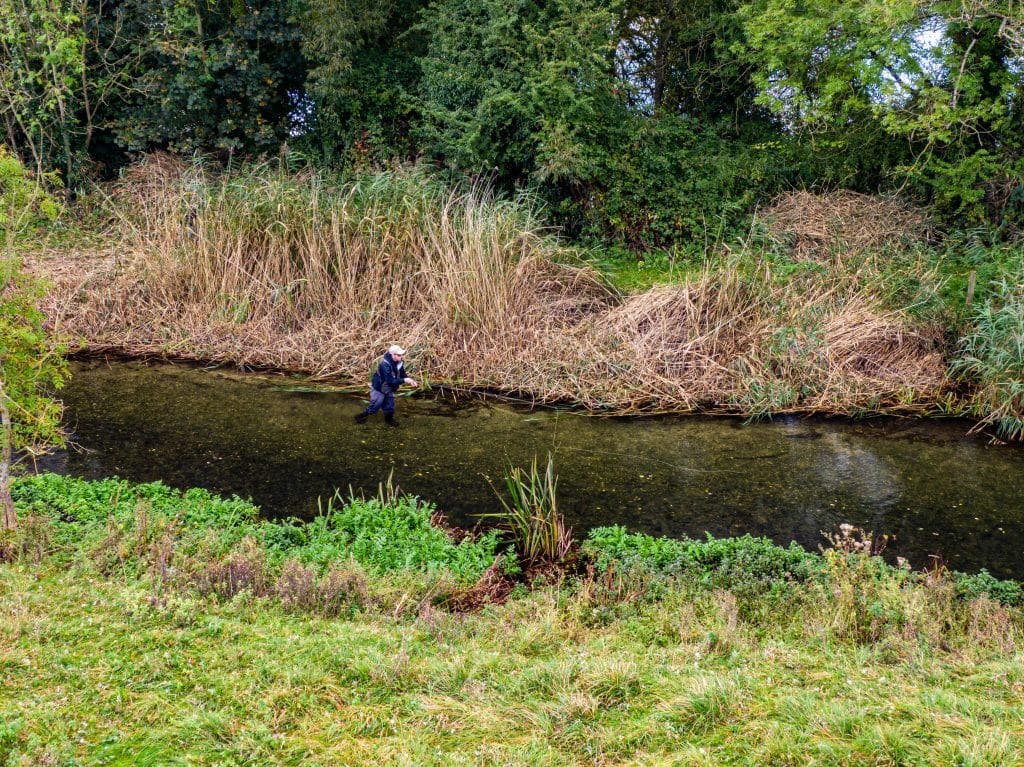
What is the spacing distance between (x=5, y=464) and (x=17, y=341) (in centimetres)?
81

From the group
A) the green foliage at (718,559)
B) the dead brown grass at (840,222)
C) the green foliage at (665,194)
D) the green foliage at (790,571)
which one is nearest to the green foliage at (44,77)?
the green foliage at (665,194)

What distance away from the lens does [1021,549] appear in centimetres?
555

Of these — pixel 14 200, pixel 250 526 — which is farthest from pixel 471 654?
pixel 14 200

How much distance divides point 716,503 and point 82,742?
4873 millimetres

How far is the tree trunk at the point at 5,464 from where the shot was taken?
192 inches

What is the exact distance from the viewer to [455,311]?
→ 9.82 metres

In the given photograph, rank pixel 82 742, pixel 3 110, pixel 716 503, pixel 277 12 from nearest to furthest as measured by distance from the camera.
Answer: pixel 82 742 → pixel 716 503 → pixel 3 110 → pixel 277 12

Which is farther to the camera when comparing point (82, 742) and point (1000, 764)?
point (82, 742)

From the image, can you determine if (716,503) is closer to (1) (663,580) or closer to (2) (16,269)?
(1) (663,580)

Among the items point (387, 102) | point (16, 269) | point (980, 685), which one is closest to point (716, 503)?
point (980, 685)

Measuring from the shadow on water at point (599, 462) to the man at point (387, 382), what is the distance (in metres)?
0.17

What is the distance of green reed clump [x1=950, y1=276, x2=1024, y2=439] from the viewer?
7805 mm

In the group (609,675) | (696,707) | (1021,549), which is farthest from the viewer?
(1021,549)

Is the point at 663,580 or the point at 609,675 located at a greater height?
the point at 609,675
